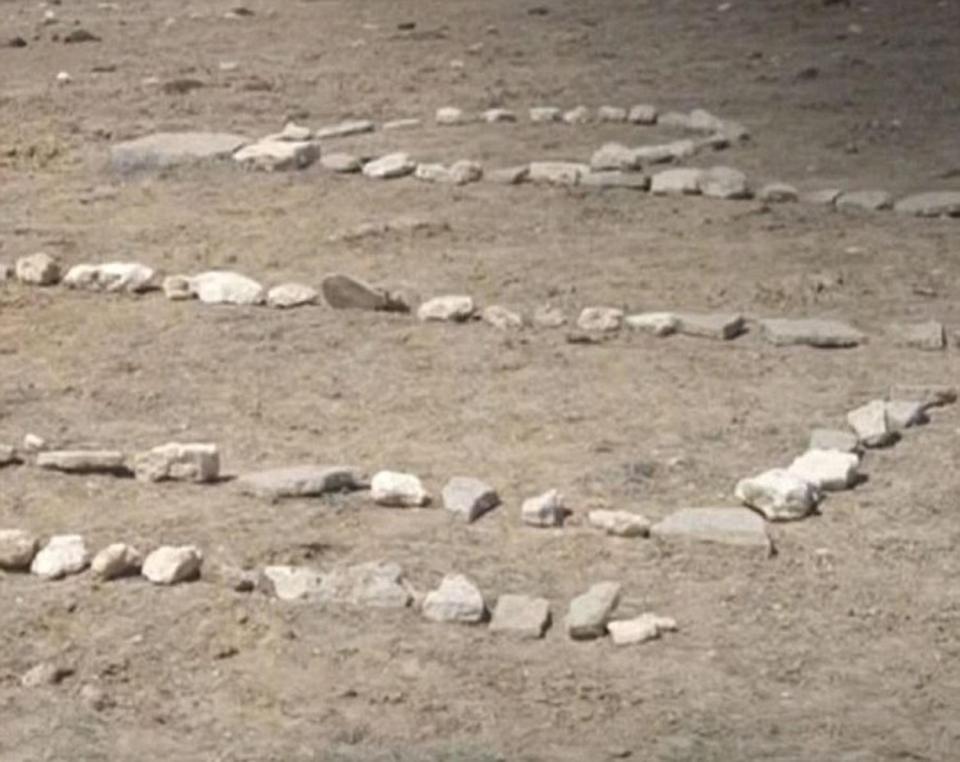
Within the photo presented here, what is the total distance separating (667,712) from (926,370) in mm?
2579

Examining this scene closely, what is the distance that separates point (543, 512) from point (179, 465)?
0.97 meters

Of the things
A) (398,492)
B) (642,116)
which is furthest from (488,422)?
(642,116)

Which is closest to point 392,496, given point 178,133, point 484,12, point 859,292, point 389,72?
point 859,292

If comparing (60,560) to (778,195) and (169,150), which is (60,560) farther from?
(169,150)

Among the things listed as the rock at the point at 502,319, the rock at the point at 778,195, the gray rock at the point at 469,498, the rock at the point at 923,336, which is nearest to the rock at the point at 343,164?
the rock at the point at 778,195

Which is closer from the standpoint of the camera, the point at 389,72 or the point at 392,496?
the point at 392,496

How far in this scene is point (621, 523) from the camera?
5.47 meters

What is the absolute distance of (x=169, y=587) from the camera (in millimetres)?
5156

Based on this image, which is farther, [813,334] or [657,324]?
[657,324]

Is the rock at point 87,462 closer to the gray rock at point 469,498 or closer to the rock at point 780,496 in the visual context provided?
the gray rock at point 469,498

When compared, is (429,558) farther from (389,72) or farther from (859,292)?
(389,72)

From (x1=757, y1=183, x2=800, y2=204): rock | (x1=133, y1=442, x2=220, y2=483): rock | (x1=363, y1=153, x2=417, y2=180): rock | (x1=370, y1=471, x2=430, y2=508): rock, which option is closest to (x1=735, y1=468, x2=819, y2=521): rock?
(x1=370, y1=471, x2=430, y2=508): rock

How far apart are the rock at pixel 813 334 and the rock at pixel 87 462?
86.2 inches

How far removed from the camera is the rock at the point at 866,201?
29.3ft
